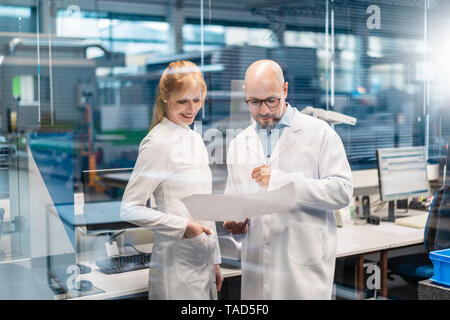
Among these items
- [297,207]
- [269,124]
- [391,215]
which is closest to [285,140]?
[269,124]

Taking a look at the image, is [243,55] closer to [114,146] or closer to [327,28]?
[114,146]

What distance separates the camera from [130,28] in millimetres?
1561

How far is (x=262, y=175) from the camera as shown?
4.58 ft

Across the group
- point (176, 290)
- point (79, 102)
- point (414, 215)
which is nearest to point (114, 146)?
point (79, 102)

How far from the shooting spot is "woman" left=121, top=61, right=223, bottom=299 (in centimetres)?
138

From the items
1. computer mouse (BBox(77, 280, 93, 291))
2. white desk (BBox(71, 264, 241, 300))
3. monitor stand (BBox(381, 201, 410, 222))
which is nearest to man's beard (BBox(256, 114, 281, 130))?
white desk (BBox(71, 264, 241, 300))

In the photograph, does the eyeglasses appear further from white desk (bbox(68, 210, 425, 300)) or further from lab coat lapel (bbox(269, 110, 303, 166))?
white desk (bbox(68, 210, 425, 300))

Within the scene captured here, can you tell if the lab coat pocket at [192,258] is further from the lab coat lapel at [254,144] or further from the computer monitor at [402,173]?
the computer monitor at [402,173]

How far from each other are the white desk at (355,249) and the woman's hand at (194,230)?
0.47 feet

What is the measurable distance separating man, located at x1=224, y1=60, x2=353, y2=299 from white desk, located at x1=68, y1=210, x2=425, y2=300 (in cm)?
11

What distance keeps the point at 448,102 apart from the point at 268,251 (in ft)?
8.17

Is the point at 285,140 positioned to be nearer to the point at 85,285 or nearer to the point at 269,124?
the point at 269,124

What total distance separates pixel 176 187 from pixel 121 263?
2.33ft

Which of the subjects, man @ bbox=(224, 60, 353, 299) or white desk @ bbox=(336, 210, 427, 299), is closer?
man @ bbox=(224, 60, 353, 299)
